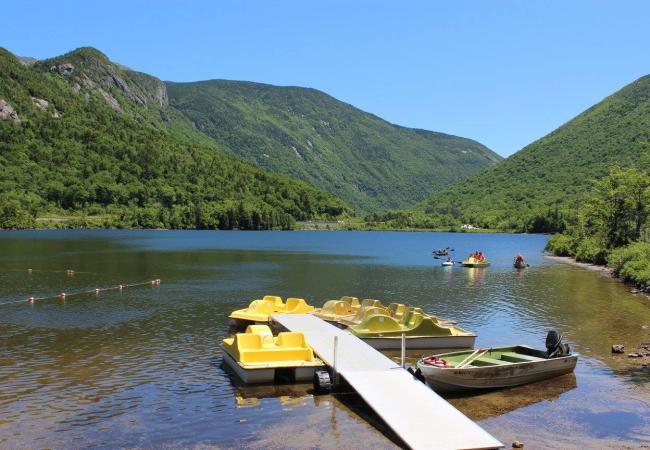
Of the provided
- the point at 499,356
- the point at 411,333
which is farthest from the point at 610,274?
the point at 499,356

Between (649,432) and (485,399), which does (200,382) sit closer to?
(485,399)

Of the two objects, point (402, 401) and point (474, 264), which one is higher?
point (402, 401)

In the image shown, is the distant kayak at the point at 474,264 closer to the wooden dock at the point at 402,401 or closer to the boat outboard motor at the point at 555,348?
the wooden dock at the point at 402,401

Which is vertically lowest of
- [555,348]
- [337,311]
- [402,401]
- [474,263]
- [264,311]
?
[474,263]

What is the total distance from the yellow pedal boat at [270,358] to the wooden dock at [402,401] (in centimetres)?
107

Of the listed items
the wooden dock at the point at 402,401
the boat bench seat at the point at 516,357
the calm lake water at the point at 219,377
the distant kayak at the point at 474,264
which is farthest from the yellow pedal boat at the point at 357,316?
the distant kayak at the point at 474,264

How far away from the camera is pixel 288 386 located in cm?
2383

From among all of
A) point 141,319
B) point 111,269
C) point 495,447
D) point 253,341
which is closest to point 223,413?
point 253,341

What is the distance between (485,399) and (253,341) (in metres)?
9.59

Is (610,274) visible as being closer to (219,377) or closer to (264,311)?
(264,311)

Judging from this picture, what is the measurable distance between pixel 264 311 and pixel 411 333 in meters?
10.8

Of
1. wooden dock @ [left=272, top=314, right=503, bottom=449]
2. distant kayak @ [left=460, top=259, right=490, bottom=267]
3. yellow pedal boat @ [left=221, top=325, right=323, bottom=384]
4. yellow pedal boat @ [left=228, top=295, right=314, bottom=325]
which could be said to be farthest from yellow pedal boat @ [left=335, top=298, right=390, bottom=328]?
distant kayak @ [left=460, top=259, right=490, bottom=267]

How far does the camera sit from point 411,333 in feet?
103

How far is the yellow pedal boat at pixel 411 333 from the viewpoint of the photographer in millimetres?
31062
